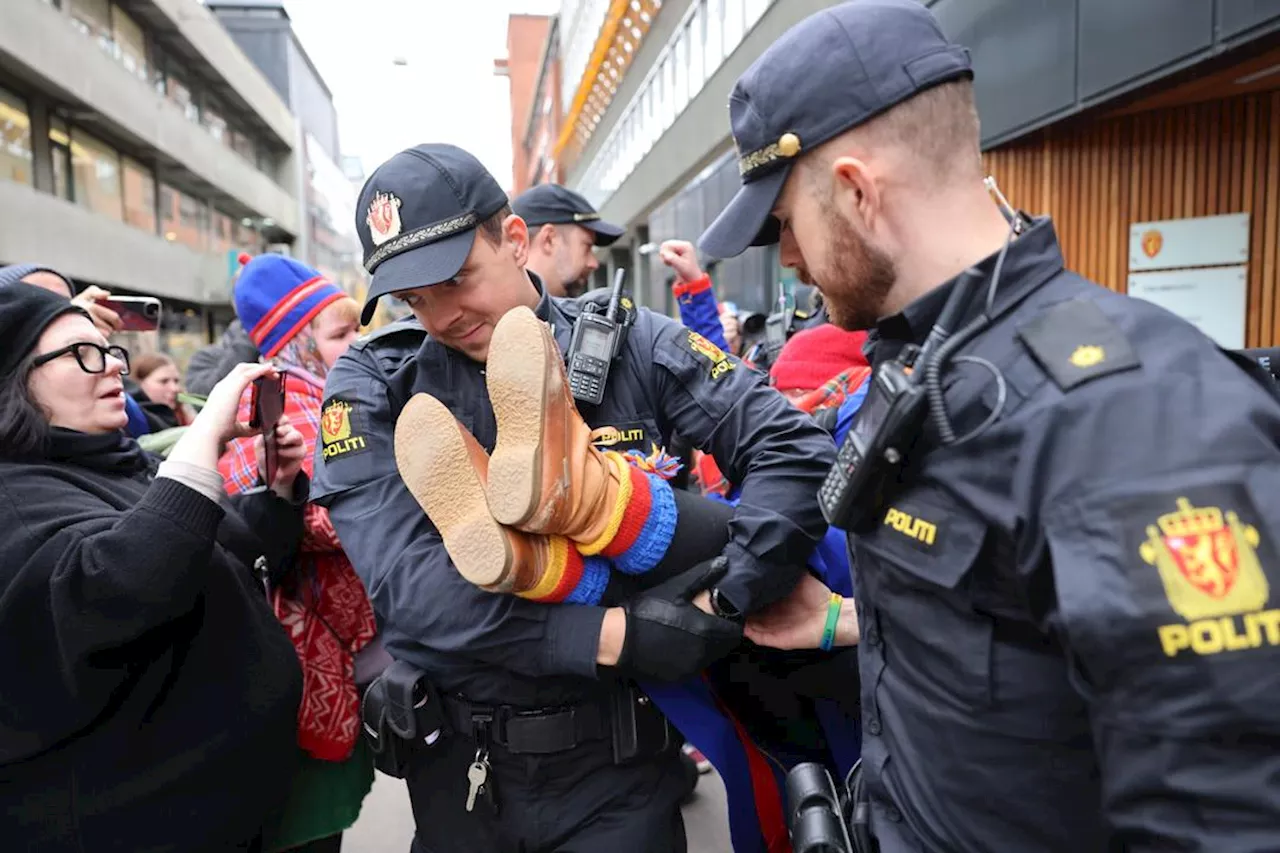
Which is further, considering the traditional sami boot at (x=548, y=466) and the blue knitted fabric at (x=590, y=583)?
the blue knitted fabric at (x=590, y=583)

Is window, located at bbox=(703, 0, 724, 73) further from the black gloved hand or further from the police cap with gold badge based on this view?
the black gloved hand

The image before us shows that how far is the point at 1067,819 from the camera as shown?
36.6 inches

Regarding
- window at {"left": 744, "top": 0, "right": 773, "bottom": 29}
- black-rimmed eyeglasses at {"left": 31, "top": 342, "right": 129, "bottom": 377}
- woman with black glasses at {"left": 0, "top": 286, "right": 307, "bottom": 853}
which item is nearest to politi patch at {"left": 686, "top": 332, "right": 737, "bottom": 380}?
woman with black glasses at {"left": 0, "top": 286, "right": 307, "bottom": 853}

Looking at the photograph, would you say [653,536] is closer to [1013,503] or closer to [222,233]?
[1013,503]

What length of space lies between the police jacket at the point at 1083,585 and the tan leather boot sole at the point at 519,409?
0.50 metres

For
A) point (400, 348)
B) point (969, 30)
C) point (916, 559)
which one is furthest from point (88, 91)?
point (916, 559)

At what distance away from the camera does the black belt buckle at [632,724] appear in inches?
62.2

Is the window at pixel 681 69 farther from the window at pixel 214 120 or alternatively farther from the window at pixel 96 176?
the window at pixel 214 120

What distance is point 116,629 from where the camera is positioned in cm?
155

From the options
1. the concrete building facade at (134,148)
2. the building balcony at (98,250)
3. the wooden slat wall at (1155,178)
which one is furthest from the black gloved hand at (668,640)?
the concrete building facade at (134,148)

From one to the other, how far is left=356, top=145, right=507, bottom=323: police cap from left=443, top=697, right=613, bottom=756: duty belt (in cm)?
85

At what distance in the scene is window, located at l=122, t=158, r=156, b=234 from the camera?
19969mm

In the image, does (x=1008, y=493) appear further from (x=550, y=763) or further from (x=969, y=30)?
(x=969, y=30)

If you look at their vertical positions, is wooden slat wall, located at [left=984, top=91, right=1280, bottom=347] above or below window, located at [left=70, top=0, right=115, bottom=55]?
below
